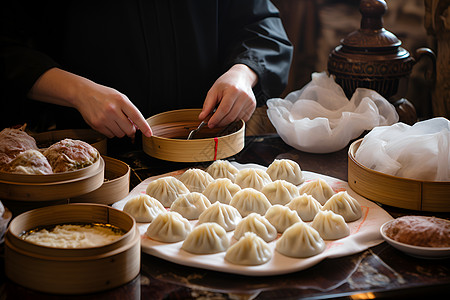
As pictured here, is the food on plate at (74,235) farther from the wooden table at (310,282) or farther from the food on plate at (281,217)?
the food on plate at (281,217)

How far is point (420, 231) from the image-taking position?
65.0 inches

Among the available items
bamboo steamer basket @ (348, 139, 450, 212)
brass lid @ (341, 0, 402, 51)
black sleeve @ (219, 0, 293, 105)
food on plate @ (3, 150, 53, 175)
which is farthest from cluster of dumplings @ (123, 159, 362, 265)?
brass lid @ (341, 0, 402, 51)

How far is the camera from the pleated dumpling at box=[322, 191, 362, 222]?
1.90 meters

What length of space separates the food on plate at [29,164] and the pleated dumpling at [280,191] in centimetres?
82

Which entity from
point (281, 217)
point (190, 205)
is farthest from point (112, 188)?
point (281, 217)

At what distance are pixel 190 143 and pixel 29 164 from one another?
28.1 inches

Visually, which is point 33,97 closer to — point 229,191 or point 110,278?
point 229,191

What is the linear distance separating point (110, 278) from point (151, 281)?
13 cm

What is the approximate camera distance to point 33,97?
2309 mm

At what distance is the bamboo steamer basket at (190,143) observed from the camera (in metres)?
2.24

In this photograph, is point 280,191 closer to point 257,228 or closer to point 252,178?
point 252,178

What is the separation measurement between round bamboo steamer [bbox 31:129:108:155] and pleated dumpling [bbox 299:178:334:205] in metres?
0.87

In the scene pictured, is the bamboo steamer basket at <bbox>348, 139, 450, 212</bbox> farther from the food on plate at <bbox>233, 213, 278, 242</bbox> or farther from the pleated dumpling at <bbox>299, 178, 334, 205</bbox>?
the food on plate at <bbox>233, 213, 278, 242</bbox>

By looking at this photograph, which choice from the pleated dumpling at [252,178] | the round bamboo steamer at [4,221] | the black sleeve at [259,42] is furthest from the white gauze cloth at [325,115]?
the round bamboo steamer at [4,221]
